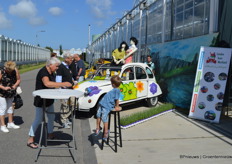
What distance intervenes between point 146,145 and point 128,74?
3.64m

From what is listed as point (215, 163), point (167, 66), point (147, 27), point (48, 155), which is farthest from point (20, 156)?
point (147, 27)

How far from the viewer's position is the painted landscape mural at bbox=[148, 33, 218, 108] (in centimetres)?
873

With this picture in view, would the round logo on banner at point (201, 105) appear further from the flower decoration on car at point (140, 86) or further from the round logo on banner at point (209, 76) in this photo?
the flower decoration on car at point (140, 86)

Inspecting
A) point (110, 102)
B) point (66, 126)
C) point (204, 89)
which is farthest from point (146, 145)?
point (204, 89)

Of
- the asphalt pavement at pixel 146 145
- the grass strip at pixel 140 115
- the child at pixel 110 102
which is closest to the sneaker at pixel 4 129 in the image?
the asphalt pavement at pixel 146 145

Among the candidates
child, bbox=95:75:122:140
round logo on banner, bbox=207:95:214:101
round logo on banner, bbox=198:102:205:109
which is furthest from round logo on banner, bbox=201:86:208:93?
child, bbox=95:75:122:140

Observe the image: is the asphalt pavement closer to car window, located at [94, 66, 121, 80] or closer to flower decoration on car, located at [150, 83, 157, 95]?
car window, located at [94, 66, 121, 80]

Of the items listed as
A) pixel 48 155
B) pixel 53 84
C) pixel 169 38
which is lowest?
pixel 48 155

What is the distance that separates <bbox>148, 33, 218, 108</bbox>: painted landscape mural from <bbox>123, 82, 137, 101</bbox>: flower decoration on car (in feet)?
5.87

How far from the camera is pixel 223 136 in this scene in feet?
20.3

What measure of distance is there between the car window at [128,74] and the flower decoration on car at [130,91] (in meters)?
0.22

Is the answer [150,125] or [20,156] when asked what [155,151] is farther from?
[20,156]

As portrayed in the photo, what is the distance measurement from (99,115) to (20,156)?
5.42 feet

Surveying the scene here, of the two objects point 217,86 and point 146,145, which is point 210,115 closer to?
point 217,86
